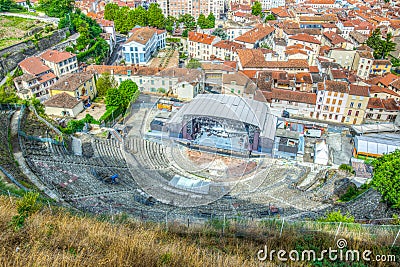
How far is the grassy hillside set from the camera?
7.24m

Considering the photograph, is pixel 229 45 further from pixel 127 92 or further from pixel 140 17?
pixel 140 17

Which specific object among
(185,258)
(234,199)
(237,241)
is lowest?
(234,199)

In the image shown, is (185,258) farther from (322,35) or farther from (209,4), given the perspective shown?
(209,4)

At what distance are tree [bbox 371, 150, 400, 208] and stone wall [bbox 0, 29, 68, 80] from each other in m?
33.2

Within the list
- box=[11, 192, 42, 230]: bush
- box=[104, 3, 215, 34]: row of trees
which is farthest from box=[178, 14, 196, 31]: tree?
box=[11, 192, 42, 230]: bush

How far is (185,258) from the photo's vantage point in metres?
7.73

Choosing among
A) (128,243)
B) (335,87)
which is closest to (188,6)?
(335,87)

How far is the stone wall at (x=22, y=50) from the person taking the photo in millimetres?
30875

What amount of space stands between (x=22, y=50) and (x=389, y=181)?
3739 cm

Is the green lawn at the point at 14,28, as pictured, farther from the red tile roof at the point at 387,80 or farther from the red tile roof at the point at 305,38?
the red tile roof at the point at 387,80

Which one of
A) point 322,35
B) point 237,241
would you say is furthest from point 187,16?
point 237,241

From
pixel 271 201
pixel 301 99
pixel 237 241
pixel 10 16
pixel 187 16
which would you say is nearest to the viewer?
pixel 237 241

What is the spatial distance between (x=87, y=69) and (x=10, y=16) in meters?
19.3

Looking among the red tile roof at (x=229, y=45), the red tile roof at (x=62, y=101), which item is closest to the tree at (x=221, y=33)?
the red tile roof at (x=229, y=45)
